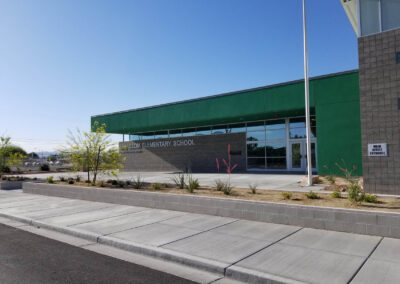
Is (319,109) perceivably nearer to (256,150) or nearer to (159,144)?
(256,150)

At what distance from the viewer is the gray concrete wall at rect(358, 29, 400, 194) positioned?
9898 mm

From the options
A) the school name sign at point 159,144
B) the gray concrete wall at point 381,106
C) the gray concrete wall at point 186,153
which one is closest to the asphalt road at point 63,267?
the gray concrete wall at point 381,106

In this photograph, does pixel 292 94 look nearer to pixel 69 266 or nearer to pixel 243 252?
pixel 243 252

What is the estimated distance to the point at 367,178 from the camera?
1034 centimetres

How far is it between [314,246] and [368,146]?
20.2ft

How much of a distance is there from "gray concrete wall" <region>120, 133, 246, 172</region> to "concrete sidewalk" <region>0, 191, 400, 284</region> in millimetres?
15805

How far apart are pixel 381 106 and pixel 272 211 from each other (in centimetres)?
580

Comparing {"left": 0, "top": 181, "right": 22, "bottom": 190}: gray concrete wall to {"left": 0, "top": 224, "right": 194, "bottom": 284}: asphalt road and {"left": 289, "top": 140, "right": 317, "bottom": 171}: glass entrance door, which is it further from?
{"left": 289, "top": 140, "right": 317, "bottom": 171}: glass entrance door

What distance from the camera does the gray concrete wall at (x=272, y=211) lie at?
632 centimetres

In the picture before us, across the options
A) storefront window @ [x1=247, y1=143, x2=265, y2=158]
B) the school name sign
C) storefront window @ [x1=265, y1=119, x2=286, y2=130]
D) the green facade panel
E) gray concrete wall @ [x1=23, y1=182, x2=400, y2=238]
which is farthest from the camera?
the school name sign

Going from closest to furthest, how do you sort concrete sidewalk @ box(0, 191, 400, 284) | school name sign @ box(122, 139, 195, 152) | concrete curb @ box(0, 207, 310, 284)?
concrete curb @ box(0, 207, 310, 284) → concrete sidewalk @ box(0, 191, 400, 284) → school name sign @ box(122, 139, 195, 152)

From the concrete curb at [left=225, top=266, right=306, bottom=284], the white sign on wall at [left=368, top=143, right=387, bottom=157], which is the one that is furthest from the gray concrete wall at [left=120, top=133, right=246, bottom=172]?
the concrete curb at [left=225, top=266, right=306, bottom=284]

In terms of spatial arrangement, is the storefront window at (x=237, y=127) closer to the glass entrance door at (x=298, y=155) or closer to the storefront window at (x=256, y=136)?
the storefront window at (x=256, y=136)

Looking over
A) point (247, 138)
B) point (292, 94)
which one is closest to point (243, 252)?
point (292, 94)
